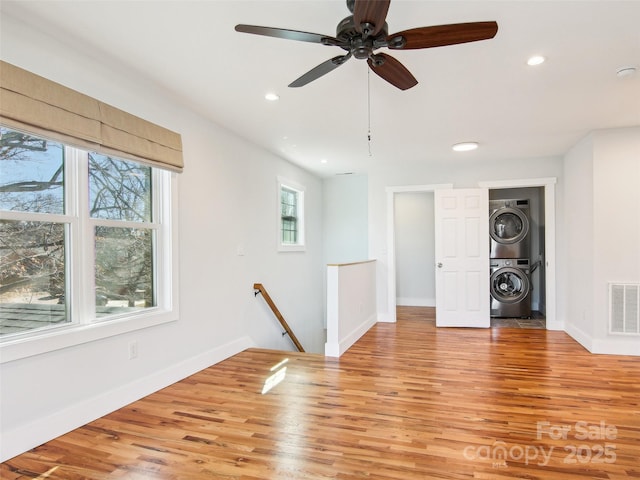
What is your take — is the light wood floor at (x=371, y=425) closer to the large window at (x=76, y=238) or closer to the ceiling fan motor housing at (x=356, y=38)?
the large window at (x=76, y=238)

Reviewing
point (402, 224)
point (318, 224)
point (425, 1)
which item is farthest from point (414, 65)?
point (402, 224)

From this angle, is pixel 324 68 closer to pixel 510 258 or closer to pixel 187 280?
pixel 187 280

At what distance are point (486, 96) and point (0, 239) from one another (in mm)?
3548

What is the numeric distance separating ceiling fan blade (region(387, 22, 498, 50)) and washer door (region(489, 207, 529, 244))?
482 centimetres

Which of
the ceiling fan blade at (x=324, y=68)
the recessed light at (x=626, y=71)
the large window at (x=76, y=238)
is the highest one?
the recessed light at (x=626, y=71)

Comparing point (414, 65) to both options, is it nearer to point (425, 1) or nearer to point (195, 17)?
point (425, 1)

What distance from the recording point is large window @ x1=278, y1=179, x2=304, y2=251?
548cm

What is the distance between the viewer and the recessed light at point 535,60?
2.53m

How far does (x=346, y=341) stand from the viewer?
14.0 ft

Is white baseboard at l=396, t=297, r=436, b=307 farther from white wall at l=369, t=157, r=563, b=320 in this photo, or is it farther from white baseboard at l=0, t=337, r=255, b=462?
white baseboard at l=0, t=337, r=255, b=462

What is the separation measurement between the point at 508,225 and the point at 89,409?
19.5ft

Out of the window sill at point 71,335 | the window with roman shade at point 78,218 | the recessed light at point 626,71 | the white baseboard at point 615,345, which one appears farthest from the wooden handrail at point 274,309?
the recessed light at point 626,71

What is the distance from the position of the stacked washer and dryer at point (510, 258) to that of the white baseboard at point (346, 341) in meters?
2.22

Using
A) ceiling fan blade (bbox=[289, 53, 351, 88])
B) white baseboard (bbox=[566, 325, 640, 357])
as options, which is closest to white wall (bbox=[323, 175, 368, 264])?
white baseboard (bbox=[566, 325, 640, 357])
